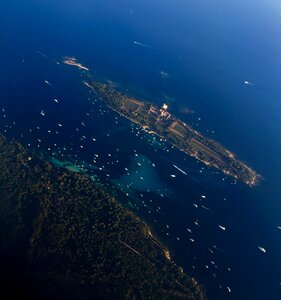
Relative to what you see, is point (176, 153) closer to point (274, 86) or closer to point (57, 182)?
point (57, 182)

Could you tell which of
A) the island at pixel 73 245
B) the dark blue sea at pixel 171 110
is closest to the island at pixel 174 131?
the dark blue sea at pixel 171 110

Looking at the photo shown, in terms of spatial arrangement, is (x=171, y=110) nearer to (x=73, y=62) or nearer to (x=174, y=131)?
(x=174, y=131)

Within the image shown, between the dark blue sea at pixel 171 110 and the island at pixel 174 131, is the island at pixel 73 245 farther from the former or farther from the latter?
the island at pixel 174 131

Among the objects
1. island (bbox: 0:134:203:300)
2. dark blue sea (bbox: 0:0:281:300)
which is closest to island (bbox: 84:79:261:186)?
dark blue sea (bbox: 0:0:281:300)

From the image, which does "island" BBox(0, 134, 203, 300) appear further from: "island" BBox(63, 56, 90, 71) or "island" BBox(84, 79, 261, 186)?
"island" BBox(63, 56, 90, 71)

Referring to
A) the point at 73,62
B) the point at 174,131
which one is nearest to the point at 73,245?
the point at 174,131

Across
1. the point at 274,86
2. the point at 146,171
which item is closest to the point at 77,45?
the point at 146,171

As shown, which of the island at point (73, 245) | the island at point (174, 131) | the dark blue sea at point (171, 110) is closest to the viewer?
the island at point (73, 245)
